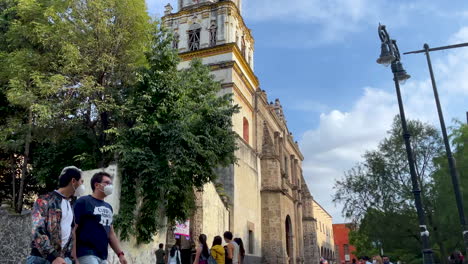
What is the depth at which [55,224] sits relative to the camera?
3.51 meters

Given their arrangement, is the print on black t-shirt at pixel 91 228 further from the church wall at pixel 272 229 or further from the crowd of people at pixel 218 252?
the church wall at pixel 272 229

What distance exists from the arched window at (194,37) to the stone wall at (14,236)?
14356 millimetres

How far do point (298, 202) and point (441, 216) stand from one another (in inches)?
629

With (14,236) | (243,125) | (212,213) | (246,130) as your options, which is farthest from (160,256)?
(246,130)

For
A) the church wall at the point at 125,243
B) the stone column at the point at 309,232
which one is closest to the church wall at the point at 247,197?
the church wall at the point at 125,243

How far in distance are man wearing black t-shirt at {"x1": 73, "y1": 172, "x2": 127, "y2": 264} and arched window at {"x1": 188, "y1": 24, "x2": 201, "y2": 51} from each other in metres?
20.1

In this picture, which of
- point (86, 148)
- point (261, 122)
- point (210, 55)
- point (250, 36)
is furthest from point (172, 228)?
point (250, 36)

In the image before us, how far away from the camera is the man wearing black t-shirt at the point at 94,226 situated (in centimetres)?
386

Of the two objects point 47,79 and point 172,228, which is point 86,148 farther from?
Result: point 172,228

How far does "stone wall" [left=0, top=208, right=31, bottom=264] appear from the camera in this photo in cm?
1208

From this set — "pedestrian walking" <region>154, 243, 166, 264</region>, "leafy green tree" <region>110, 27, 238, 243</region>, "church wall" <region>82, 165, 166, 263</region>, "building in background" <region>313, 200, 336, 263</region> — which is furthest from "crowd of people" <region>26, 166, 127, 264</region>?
"building in background" <region>313, 200, 336, 263</region>

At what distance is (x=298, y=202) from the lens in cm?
3481

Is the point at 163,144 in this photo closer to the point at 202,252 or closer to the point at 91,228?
the point at 202,252

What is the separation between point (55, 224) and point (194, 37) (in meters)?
21.4
